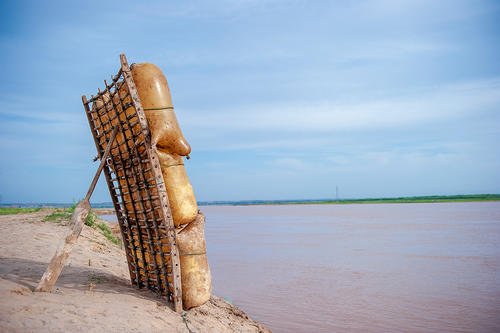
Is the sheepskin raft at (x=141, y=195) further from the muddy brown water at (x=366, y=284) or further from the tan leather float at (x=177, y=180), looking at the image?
the muddy brown water at (x=366, y=284)

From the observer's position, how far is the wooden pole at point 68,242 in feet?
21.2

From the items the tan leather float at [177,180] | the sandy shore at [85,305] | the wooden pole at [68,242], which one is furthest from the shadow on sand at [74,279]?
the tan leather float at [177,180]

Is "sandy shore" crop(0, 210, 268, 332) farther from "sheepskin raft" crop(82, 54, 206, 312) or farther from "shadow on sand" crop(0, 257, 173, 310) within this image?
"sheepskin raft" crop(82, 54, 206, 312)

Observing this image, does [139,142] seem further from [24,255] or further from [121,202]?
[24,255]

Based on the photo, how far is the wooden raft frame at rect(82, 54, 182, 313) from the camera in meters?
6.59

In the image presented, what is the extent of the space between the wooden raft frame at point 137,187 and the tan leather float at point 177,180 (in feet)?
0.50

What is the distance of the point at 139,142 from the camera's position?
6727mm

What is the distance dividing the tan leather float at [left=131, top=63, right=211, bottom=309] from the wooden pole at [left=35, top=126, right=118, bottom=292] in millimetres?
828

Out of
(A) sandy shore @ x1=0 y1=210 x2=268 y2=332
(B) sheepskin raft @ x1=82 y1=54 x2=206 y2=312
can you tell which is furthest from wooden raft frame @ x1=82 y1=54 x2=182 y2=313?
(A) sandy shore @ x1=0 y1=210 x2=268 y2=332

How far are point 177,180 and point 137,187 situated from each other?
71cm

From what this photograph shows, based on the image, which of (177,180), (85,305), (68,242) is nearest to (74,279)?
(68,242)

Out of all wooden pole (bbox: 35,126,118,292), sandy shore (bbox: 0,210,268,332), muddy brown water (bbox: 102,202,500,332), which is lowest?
muddy brown water (bbox: 102,202,500,332)

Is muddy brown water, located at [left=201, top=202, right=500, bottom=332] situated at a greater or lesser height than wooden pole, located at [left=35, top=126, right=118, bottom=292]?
lesser

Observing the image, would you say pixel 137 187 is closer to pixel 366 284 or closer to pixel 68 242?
pixel 68 242
